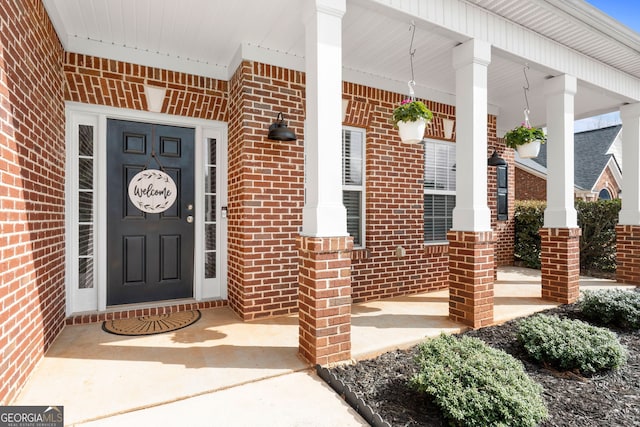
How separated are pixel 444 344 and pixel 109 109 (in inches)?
160

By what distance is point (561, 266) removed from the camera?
4.62 m

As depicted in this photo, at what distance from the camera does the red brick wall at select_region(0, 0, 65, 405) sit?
2.22 m

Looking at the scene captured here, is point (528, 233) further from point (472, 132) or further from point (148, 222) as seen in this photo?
point (148, 222)

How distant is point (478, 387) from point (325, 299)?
117 cm

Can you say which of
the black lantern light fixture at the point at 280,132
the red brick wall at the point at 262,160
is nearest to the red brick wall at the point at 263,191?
the red brick wall at the point at 262,160

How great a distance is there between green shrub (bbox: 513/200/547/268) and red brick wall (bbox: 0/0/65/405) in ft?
27.6

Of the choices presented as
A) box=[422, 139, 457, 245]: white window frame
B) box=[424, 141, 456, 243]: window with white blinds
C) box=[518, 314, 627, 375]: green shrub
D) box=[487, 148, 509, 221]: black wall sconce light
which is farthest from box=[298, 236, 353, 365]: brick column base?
box=[487, 148, 509, 221]: black wall sconce light

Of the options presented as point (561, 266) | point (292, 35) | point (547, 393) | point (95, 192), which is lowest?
point (547, 393)

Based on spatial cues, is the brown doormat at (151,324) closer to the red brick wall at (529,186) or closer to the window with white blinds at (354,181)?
the window with white blinds at (354,181)

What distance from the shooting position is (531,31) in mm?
4066

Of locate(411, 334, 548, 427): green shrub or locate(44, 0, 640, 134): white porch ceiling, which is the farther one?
locate(44, 0, 640, 134): white porch ceiling

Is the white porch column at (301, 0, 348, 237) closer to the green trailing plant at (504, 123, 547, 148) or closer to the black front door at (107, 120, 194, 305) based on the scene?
the black front door at (107, 120, 194, 305)

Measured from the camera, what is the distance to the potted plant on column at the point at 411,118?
3584 millimetres

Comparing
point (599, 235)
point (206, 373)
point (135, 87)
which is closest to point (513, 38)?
point (135, 87)
